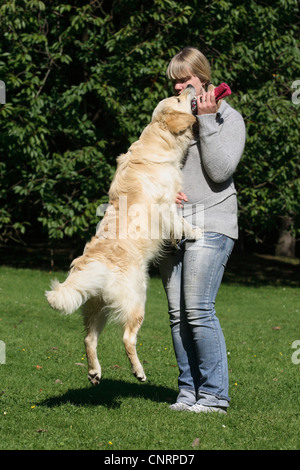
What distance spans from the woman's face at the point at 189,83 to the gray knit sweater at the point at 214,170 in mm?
210

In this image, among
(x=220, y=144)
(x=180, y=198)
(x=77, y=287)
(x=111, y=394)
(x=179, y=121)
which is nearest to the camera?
(x=77, y=287)

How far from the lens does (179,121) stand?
181 inches

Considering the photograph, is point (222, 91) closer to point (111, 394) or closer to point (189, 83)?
point (189, 83)

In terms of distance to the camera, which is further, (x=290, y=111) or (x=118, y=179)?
(x=290, y=111)

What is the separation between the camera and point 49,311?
9.41 metres

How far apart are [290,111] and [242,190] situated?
6.17ft

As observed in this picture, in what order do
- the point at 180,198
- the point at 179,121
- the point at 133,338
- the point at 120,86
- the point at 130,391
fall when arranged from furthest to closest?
the point at 120,86
the point at 130,391
the point at 179,121
the point at 180,198
the point at 133,338

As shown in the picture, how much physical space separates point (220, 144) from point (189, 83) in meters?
0.58

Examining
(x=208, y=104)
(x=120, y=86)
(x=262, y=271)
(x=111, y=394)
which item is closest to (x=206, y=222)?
(x=208, y=104)

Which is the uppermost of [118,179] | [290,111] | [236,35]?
[236,35]

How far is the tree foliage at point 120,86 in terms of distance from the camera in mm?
11930

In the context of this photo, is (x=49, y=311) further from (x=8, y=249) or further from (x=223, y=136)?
(x=8, y=249)
